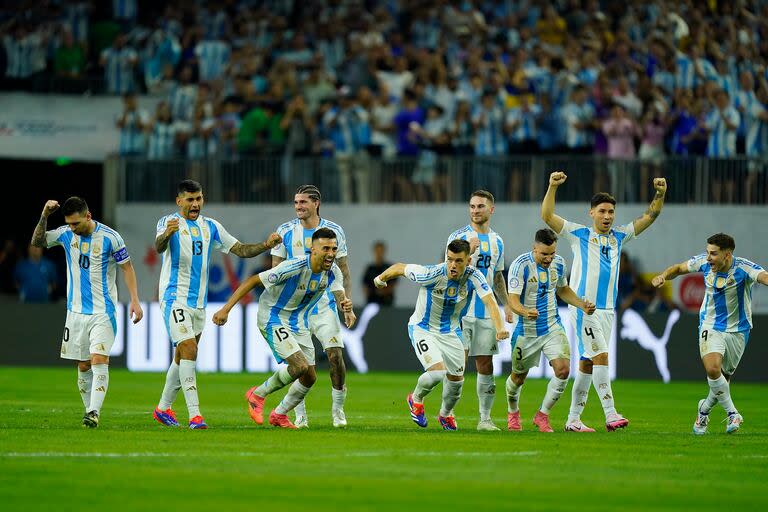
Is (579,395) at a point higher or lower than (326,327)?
lower

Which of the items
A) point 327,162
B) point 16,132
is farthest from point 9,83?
point 327,162

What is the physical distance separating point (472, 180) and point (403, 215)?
5.05 ft

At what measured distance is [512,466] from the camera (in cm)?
1141

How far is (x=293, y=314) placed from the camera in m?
15.2

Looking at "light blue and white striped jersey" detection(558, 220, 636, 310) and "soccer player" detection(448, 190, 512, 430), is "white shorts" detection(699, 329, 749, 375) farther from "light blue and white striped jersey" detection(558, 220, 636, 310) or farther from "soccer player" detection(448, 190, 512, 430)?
"soccer player" detection(448, 190, 512, 430)

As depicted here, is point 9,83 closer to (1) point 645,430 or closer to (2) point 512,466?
(1) point 645,430

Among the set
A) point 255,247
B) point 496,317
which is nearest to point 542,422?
point 496,317

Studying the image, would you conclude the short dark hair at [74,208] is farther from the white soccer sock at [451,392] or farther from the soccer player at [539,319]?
the soccer player at [539,319]

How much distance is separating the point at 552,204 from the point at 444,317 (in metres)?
1.57

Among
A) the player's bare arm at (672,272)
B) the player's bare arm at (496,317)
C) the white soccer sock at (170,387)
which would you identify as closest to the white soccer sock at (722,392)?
the player's bare arm at (672,272)

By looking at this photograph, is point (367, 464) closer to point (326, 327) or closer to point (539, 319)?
point (326, 327)

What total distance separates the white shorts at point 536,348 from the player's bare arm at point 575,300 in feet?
1.15

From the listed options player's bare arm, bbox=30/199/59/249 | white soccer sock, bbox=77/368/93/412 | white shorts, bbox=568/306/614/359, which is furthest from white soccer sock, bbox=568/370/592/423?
player's bare arm, bbox=30/199/59/249

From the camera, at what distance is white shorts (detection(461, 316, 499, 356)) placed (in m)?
15.6
